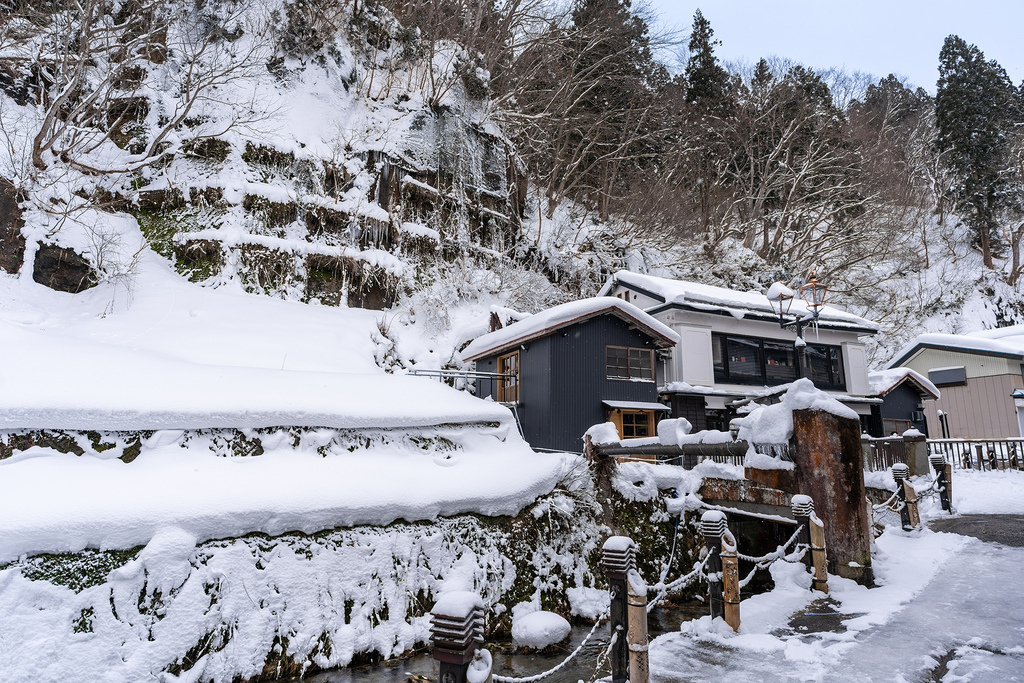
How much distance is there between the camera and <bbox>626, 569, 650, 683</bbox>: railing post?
4.88 meters

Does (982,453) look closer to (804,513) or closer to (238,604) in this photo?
(804,513)

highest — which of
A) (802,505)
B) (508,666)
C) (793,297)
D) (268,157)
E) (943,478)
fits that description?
(268,157)

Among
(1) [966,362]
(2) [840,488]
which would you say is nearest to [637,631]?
(2) [840,488]

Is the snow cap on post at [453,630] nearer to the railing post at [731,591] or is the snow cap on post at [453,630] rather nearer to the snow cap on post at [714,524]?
the snow cap on post at [714,524]

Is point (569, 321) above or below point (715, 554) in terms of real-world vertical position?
above

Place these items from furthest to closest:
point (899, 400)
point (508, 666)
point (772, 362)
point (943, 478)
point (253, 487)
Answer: point (899, 400) < point (772, 362) < point (943, 478) < point (253, 487) < point (508, 666)

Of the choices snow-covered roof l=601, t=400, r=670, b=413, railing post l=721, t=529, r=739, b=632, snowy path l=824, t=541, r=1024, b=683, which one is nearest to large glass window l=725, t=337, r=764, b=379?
snow-covered roof l=601, t=400, r=670, b=413

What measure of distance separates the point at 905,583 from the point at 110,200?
2638 centimetres

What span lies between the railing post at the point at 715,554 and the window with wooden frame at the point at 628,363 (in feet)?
33.4

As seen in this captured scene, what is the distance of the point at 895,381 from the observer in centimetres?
2475

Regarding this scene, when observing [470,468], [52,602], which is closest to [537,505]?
[470,468]

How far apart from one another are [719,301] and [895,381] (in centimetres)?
984

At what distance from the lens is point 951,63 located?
41.2 m

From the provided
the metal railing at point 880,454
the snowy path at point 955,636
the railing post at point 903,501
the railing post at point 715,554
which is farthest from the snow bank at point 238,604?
the metal railing at point 880,454
